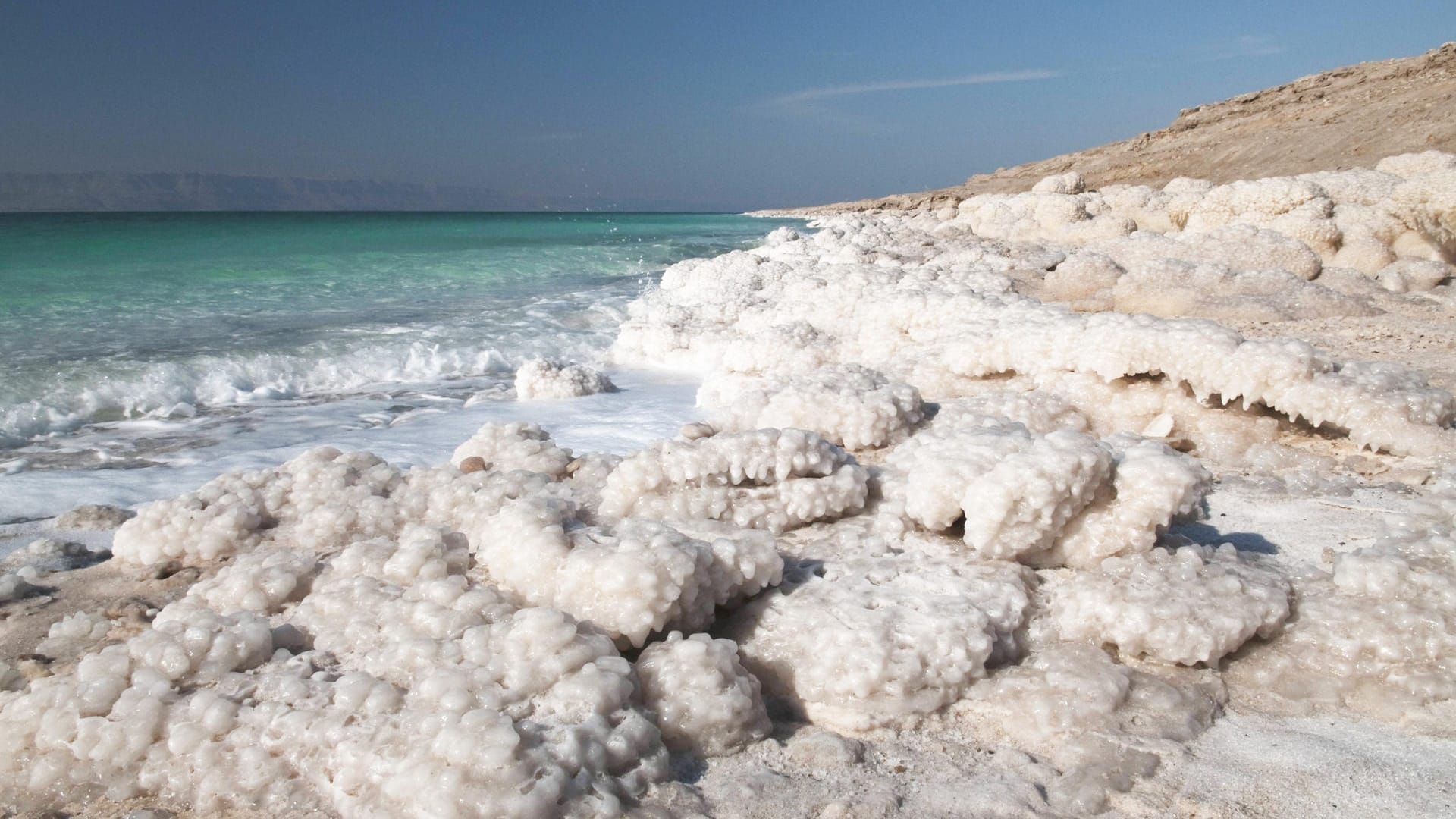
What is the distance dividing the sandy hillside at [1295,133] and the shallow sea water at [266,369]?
10441 mm

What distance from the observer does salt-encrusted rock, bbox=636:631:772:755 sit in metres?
1.50

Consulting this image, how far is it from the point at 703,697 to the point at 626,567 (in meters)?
0.32

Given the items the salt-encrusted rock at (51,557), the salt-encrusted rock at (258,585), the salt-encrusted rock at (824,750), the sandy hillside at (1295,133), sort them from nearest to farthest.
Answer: the salt-encrusted rock at (824,750) < the salt-encrusted rock at (258,585) < the salt-encrusted rock at (51,557) < the sandy hillside at (1295,133)

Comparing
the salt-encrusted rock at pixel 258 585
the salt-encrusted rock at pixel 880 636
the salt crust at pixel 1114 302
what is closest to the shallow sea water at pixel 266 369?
the salt crust at pixel 1114 302

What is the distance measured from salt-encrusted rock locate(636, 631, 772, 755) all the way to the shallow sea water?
2356 mm

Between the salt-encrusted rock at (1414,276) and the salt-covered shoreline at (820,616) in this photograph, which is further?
the salt-encrusted rock at (1414,276)

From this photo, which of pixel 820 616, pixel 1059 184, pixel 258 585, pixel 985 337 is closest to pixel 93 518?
pixel 258 585

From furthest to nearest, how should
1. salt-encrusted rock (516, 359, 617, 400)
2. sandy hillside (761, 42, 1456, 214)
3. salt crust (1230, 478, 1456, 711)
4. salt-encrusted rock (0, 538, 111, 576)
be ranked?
sandy hillside (761, 42, 1456, 214)
salt-encrusted rock (516, 359, 617, 400)
salt-encrusted rock (0, 538, 111, 576)
salt crust (1230, 478, 1456, 711)

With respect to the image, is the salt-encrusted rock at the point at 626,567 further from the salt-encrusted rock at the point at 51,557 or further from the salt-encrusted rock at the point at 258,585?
the salt-encrusted rock at the point at 51,557

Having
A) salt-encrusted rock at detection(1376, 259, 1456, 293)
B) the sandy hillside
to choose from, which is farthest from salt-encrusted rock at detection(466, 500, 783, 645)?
the sandy hillside

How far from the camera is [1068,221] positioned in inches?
375

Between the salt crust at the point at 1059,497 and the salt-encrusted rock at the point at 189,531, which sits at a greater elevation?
the salt crust at the point at 1059,497

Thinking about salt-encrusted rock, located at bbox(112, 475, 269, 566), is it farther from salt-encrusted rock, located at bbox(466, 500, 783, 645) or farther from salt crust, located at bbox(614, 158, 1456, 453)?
salt crust, located at bbox(614, 158, 1456, 453)

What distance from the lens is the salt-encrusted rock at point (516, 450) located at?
9.23ft
